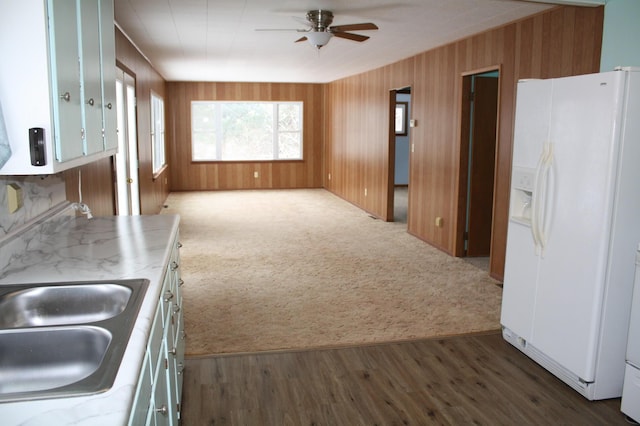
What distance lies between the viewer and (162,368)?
189 cm

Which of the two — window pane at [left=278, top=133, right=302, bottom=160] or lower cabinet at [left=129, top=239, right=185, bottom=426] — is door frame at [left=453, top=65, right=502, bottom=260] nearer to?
lower cabinet at [left=129, top=239, right=185, bottom=426]

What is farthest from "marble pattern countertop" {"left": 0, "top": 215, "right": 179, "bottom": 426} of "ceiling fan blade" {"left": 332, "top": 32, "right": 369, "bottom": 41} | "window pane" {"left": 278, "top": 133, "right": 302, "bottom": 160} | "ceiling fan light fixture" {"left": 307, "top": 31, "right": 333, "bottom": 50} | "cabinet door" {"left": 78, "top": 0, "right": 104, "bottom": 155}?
"window pane" {"left": 278, "top": 133, "right": 302, "bottom": 160}

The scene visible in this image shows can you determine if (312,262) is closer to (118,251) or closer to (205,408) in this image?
(205,408)

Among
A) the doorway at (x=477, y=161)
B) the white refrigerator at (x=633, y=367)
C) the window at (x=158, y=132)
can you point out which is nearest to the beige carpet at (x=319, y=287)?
the doorway at (x=477, y=161)

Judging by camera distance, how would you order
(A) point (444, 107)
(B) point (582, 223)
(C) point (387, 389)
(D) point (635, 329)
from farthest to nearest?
(A) point (444, 107) → (C) point (387, 389) → (B) point (582, 223) → (D) point (635, 329)

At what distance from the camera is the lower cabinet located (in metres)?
1.42

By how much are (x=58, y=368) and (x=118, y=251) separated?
3.07 feet

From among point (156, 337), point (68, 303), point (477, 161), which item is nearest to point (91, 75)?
point (68, 303)

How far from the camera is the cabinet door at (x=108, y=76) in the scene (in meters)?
2.43

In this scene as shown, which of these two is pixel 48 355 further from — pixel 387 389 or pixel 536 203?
pixel 536 203

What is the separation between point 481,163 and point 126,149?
3.78 m

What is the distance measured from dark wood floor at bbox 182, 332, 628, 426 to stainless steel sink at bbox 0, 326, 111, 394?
1.20 m

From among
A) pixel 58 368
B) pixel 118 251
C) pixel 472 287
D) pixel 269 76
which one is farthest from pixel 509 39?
pixel 269 76

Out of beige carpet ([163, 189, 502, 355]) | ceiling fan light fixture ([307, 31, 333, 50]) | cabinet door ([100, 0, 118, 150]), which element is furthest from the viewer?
ceiling fan light fixture ([307, 31, 333, 50])
